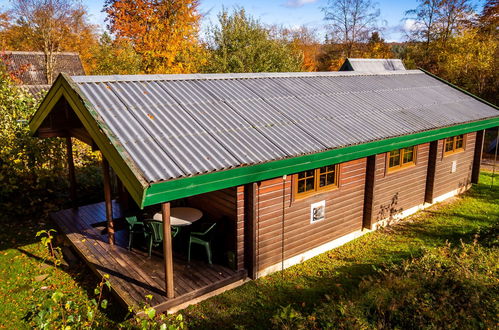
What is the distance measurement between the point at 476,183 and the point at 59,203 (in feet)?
50.3

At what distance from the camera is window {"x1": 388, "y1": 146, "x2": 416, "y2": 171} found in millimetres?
10570

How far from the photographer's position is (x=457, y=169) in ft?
44.2

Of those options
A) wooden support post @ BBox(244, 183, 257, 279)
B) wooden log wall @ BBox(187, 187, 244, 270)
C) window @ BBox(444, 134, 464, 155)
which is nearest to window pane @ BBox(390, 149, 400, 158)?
window @ BBox(444, 134, 464, 155)

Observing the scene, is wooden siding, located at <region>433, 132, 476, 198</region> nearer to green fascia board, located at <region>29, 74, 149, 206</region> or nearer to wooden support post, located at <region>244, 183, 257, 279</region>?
wooden support post, located at <region>244, 183, 257, 279</region>

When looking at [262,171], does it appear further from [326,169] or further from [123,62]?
[123,62]

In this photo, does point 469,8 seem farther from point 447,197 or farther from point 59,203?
point 59,203

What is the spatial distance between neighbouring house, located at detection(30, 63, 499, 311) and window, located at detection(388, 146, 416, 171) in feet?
0.19

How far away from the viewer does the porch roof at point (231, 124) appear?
579cm

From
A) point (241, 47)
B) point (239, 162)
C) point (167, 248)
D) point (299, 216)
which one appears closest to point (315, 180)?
point (299, 216)

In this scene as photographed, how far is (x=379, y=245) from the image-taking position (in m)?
9.58

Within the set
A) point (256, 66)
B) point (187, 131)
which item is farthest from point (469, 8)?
point (187, 131)

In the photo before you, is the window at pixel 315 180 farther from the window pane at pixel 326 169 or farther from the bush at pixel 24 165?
the bush at pixel 24 165

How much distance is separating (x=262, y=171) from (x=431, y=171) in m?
7.88

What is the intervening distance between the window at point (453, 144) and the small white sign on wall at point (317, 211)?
6.11 metres
